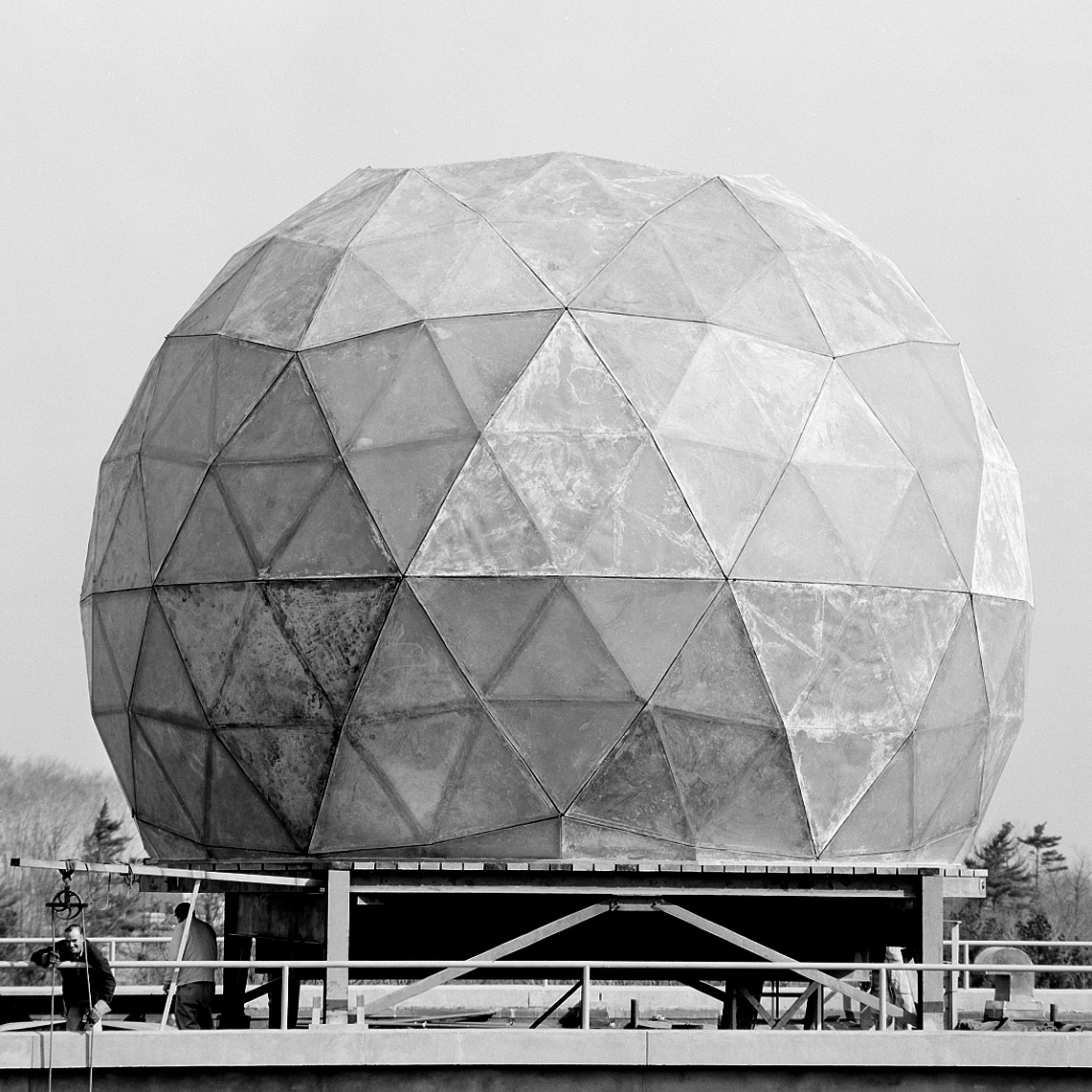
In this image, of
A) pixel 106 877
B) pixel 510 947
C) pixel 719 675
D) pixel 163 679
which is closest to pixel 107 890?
pixel 106 877

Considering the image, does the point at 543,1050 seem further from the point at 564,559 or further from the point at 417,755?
the point at 564,559

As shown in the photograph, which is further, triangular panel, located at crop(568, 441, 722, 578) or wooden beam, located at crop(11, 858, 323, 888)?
triangular panel, located at crop(568, 441, 722, 578)

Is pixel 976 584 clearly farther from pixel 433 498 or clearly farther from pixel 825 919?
pixel 433 498

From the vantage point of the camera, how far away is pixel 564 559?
16391mm

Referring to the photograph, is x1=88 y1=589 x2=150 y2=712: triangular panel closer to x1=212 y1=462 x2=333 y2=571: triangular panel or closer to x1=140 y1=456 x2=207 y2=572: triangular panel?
x1=140 y1=456 x2=207 y2=572: triangular panel

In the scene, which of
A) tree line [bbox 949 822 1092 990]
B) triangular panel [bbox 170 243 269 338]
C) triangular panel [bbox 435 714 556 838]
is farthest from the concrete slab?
tree line [bbox 949 822 1092 990]

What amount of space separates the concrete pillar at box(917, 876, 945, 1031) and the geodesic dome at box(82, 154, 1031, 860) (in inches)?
24.4

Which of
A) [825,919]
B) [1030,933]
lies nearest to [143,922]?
[1030,933]

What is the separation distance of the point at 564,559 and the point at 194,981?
17.8 feet

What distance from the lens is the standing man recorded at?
16953 mm

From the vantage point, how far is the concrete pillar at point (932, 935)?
17078mm

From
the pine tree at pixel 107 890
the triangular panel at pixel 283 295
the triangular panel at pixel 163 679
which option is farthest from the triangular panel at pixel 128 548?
the pine tree at pixel 107 890

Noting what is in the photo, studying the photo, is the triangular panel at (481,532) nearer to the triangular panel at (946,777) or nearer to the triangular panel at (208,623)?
the triangular panel at (208,623)

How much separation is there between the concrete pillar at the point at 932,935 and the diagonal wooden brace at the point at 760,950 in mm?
303
